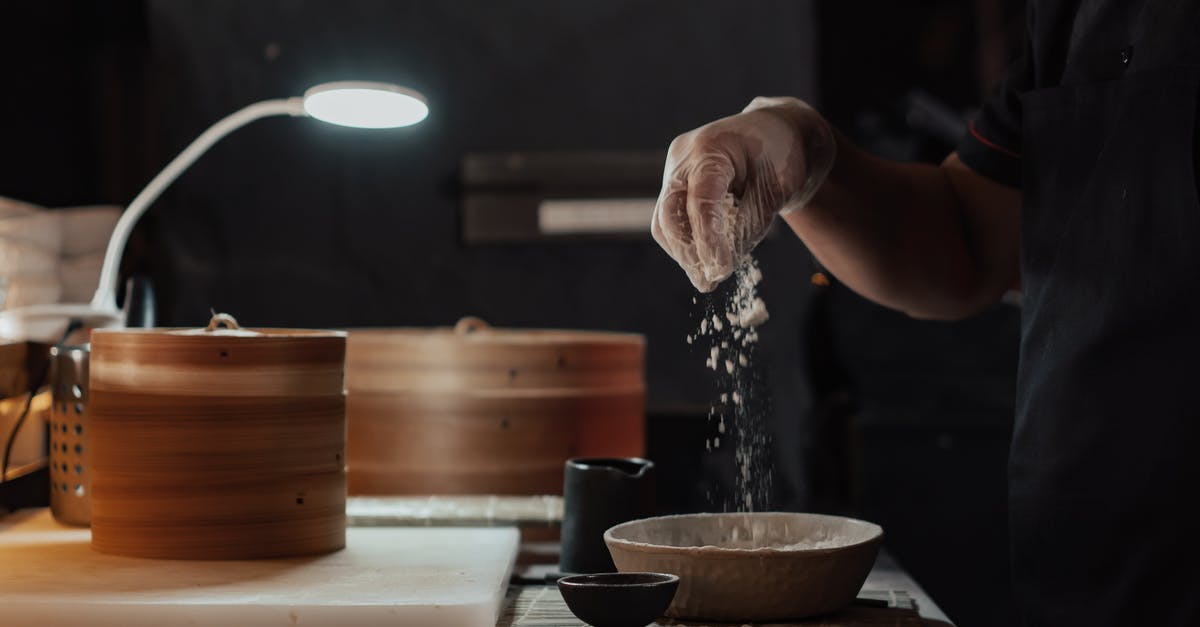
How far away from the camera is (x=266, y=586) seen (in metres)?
1.11

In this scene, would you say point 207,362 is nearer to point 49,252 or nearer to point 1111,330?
point 49,252

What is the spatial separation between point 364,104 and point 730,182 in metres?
0.67

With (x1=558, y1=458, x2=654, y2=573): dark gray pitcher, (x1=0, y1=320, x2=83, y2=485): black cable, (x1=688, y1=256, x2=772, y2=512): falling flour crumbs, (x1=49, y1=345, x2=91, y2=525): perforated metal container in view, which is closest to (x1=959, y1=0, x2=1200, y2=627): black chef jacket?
(x1=688, y1=256, x2=772, y2=512): falling flour crumbs

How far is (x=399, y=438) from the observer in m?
1.67

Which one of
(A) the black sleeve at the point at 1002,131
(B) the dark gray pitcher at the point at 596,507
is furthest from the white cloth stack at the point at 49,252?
(A) the black sleeve at the point at 1002,131

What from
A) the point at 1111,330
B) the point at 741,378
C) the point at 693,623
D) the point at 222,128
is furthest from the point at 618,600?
the point at 222,128

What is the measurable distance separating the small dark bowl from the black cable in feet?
3.12

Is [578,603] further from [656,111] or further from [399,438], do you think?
[656,111]

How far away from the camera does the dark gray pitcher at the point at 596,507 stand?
1.28 meters

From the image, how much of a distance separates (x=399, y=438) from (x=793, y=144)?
74 centimetres

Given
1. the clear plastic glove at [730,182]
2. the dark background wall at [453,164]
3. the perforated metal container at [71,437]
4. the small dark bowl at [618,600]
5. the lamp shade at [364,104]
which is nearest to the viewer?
the small dark bowl at [618,600]

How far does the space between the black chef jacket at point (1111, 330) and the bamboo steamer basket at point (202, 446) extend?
89 centimetres

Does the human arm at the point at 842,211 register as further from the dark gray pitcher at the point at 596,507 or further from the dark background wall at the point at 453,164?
the dark background wall at the point at 453,164

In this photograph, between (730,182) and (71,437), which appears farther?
(71,437)
